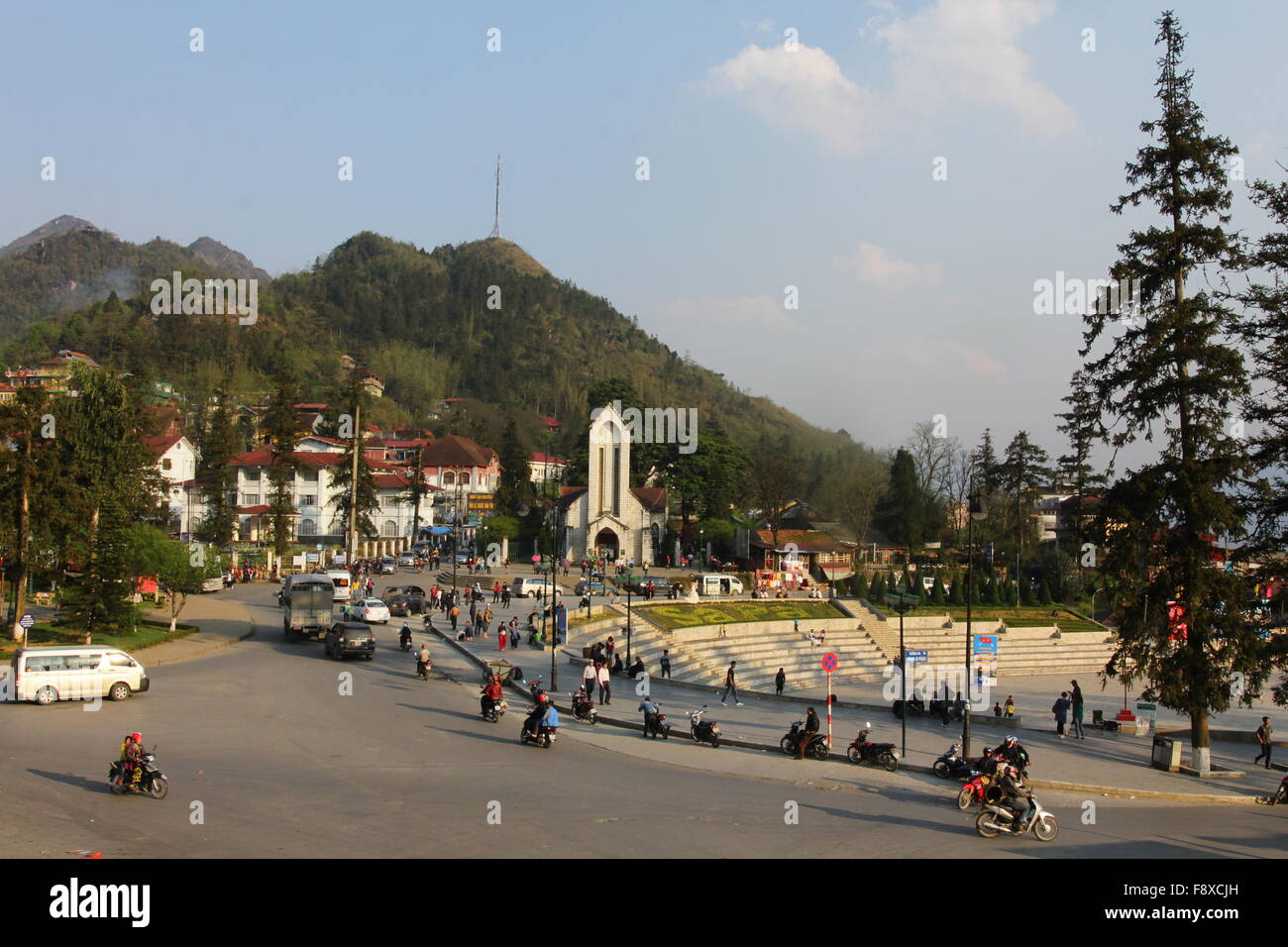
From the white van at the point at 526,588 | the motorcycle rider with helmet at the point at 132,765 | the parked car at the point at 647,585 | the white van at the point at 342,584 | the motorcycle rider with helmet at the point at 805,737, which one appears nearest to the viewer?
the motorcycle rider with helmet at the point at 132,765

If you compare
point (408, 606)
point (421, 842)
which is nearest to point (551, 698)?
point (421, 842)

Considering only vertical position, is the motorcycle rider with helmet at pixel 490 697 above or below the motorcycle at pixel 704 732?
→ above

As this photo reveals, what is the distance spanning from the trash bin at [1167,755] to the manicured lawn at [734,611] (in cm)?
2631

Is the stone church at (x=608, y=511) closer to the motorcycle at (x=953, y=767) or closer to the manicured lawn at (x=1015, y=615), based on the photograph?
the manicured lawn at (x=1015, y=615)

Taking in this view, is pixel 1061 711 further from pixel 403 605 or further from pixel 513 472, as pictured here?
pixel 513 472

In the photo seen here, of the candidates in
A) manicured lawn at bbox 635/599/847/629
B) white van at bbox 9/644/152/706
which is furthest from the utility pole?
white van at bbox 9/644/152/706

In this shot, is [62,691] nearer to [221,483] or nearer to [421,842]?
[421,842]

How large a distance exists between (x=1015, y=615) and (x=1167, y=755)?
37.6 m

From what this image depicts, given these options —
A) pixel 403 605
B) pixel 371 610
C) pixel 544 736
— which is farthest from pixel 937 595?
pixel 544 736

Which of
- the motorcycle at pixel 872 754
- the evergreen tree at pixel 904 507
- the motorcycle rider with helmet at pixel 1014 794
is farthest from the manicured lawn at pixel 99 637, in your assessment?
the evergreen tree at pixel 904 507

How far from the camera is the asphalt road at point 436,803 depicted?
14.4 m

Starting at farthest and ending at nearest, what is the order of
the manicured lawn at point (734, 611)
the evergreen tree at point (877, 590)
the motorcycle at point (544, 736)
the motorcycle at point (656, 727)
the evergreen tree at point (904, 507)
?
the evergreen tree at point (904, 507) < the evergreen tree at point (877, 590) < the manicured lawn at point (734, 611) < the motorcycle at point (656, 727) < the motorcycle at point (544, 736)

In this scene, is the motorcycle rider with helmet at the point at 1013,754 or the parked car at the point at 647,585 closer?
the motorcycle rider with helmet at the point at 1013,754

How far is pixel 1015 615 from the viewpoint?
6169 centimetres
